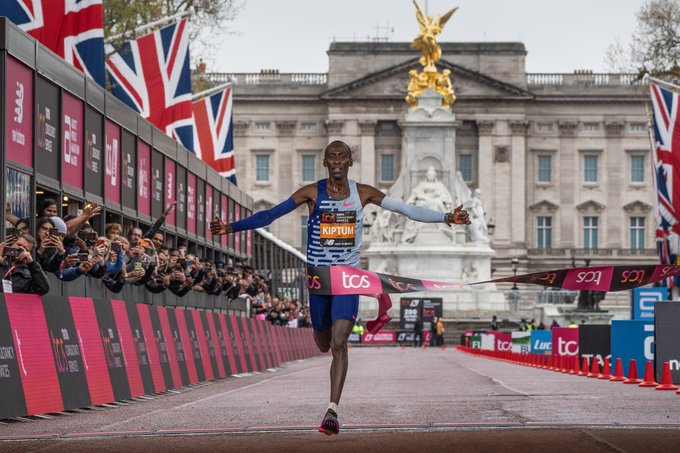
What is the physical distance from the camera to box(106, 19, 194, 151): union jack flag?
3481cm

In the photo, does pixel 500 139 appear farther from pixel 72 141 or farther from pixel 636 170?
pixel 72 141

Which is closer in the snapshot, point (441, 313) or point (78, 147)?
point (78, 147)

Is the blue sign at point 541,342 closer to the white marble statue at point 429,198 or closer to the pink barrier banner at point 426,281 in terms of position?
the white marble statue at point 429,198

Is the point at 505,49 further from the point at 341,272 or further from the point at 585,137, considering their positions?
the point at 341,272

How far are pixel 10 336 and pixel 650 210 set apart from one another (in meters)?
122

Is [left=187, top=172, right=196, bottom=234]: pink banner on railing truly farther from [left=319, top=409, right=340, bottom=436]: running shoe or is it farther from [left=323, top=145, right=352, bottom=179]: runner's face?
[left=319, top=409, right=340, bottom=436]: running shoe

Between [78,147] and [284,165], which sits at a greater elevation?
[284,165]

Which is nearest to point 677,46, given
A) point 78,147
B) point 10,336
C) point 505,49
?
point 78,147

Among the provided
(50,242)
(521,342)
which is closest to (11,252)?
(50,242)

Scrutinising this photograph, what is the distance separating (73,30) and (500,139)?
10654cm

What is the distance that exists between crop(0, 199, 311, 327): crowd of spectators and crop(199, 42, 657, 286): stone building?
100m

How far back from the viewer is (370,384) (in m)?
25.1

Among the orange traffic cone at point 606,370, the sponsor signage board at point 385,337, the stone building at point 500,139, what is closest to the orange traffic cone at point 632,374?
the orange traffic cone at point 606,370

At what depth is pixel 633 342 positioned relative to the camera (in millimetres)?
27781
